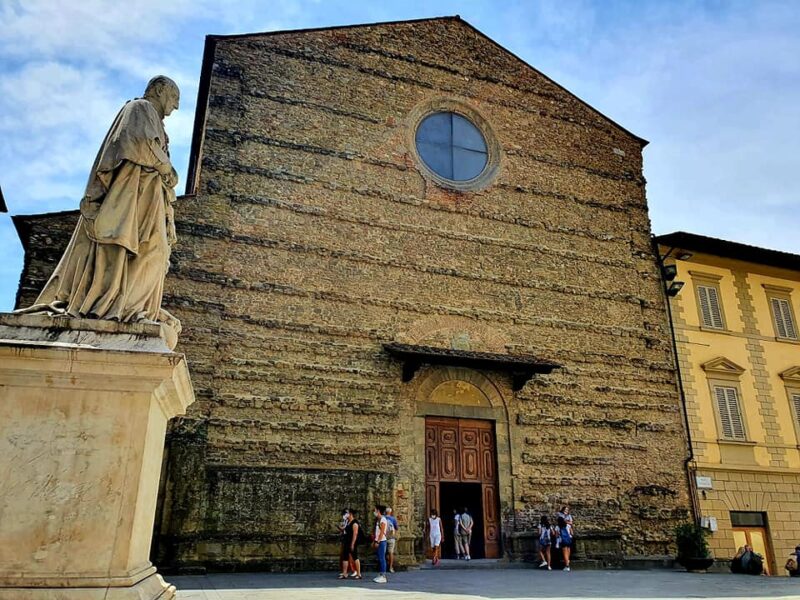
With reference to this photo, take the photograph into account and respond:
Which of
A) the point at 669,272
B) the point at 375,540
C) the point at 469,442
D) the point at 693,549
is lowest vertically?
the point at 693,549

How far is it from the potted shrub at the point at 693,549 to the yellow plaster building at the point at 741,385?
1.56 meters

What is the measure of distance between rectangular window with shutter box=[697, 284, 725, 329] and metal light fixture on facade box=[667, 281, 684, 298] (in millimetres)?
972

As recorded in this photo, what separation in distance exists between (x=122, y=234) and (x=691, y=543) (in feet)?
40.6

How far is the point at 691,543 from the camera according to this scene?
39.9 feet

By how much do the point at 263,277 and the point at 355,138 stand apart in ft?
12.9

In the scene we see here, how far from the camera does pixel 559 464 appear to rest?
12914 mm

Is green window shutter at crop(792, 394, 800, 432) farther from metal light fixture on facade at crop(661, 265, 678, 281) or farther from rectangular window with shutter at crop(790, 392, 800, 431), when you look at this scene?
metal light fixture on facade at crop(661, 265, 678, 281)

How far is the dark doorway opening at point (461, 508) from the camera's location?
12.2 m

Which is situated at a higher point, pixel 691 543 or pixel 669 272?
pixel 669 272

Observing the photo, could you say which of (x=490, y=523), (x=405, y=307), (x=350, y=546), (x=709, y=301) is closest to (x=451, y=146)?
(x=405, y=307)

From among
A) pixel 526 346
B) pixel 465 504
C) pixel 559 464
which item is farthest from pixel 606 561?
pixel 526 346

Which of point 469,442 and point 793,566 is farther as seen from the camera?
point 793,566

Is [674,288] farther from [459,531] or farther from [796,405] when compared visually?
[459,531]

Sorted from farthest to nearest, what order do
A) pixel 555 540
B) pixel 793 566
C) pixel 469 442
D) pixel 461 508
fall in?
Answer: pixel 461 508, pixel 793 566, pixel 469 442, pixel 555 540
